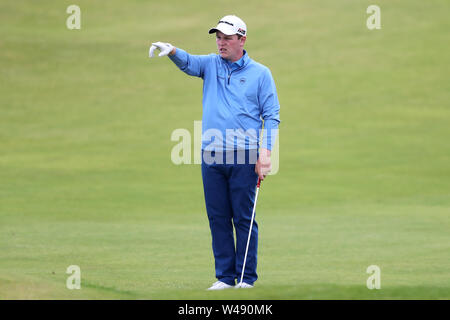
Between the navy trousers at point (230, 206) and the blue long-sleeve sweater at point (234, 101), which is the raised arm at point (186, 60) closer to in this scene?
the blue long-sleeve sweater at point (234, 101)

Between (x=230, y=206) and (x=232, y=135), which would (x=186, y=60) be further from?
(x=230, y=206)

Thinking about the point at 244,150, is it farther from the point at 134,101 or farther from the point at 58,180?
the point at 134,101

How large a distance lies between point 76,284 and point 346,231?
5862 millimetres

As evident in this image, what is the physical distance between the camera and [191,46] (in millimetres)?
28141

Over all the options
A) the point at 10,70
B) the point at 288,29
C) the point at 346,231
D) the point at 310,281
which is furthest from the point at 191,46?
the point at 310,281

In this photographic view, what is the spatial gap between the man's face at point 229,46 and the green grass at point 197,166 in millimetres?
1867

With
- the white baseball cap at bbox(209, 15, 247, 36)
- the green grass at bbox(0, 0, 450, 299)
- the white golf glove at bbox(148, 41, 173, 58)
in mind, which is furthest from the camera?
the green grass at bbox(0, 0, 450, 299)

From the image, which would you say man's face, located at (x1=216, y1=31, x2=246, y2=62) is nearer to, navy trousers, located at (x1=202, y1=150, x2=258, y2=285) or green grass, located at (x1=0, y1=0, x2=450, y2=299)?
navy trousers, located at (x1=202, y1=150, x2=258, y2=285)

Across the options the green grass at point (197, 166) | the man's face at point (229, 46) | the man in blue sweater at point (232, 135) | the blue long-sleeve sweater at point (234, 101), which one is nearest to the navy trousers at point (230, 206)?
the man in blue sweater at point (232, 135)

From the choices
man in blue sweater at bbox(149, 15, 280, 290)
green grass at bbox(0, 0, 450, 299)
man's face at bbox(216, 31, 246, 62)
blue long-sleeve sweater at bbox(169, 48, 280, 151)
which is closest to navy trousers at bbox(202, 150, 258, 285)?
man in blue sweater at bbox(149, 15, 280, 290)

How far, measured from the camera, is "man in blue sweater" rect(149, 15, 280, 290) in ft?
21.6

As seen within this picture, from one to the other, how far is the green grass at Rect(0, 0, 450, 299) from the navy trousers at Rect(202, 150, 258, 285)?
0.46m

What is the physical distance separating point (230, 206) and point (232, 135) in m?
0.62

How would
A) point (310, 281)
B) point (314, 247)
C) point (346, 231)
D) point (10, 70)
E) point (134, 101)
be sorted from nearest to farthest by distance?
1. point (310, 281)
2. point (314, 247)
3. point (346, 231)
4. point (134, 101)
5. point (10, 70)
